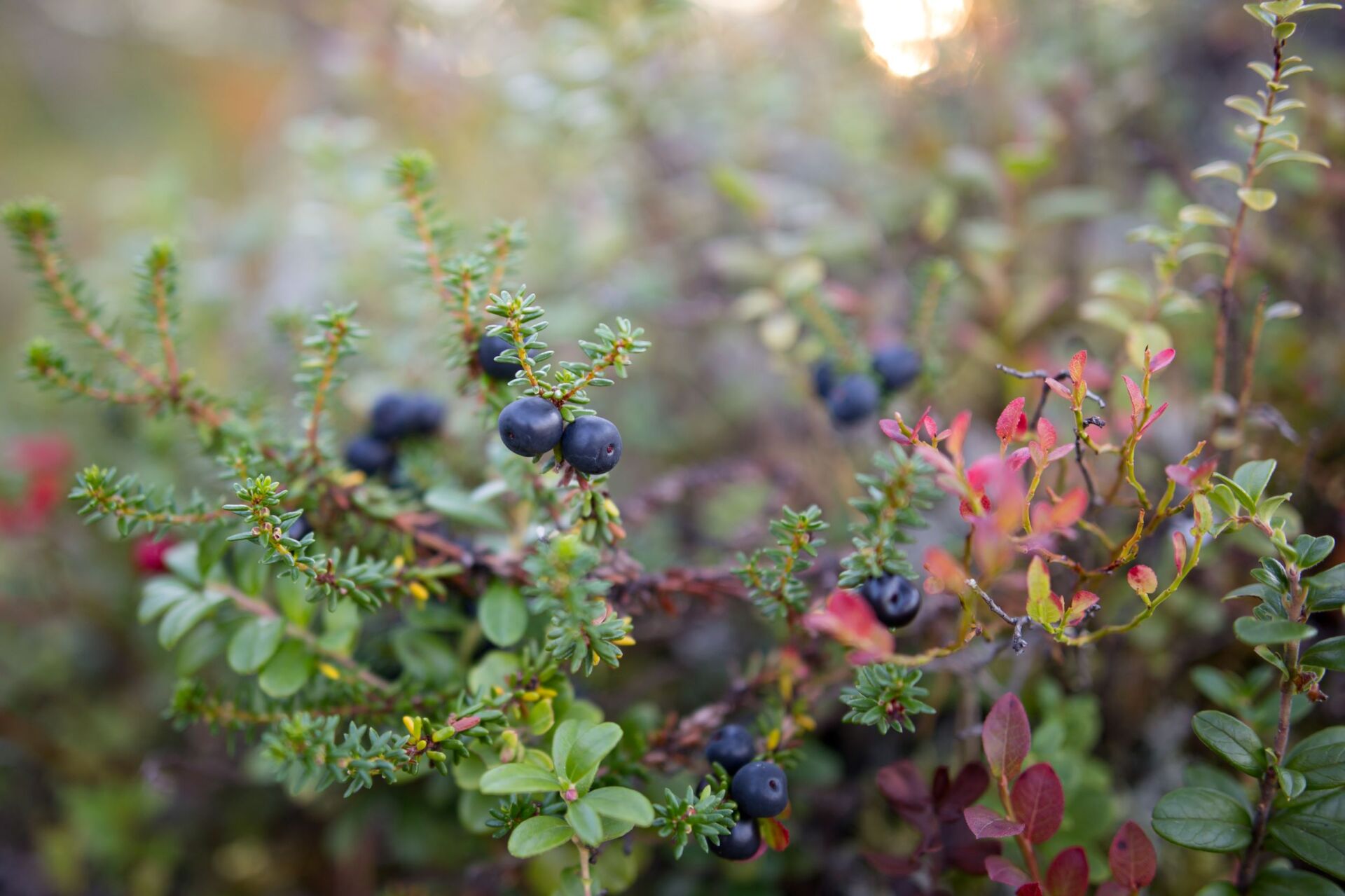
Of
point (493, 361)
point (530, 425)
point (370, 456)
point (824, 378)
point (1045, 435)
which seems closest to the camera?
point (530, 425)

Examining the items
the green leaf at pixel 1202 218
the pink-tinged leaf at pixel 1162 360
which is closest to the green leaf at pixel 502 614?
the pink-tinged leaf at pixel 1162 360

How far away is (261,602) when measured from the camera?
129 centimetres

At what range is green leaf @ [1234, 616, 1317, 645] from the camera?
91 centimetres

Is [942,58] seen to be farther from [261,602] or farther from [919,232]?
[261,602]

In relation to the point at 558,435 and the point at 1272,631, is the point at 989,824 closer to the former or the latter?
the point at 1272,631

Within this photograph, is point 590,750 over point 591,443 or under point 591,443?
under

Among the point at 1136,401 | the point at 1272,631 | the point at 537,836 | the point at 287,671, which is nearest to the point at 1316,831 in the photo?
the point at 1272,631

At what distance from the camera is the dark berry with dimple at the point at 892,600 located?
3.48ft

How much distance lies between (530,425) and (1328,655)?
105 centimetres

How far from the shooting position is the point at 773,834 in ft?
3.58

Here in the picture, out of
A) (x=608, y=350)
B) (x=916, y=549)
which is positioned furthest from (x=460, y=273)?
(x=916, y=549)

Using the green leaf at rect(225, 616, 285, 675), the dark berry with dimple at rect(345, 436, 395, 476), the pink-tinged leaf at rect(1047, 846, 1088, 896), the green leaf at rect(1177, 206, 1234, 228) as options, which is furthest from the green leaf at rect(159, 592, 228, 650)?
the green leaf at rect(1177, 206, 1234, 228)

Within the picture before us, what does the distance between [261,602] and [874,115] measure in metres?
2.50

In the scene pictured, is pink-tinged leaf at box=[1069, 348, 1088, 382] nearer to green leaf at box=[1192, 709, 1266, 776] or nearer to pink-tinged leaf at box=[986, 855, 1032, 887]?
green leaf at box=[1192, 709, 1266, 776]
